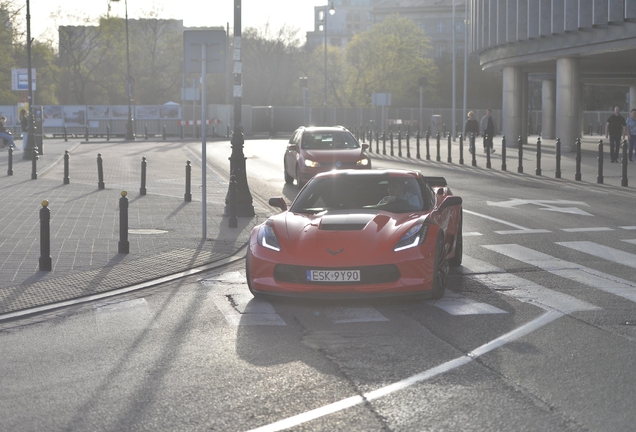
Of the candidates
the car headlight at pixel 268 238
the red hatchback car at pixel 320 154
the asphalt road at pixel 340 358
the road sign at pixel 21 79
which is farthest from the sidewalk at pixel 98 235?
the road sign at pixel 21 79

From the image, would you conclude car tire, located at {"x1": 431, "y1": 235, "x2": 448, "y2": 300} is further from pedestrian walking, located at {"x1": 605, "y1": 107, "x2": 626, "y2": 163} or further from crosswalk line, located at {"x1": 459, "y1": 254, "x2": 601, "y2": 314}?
pedestrian walking, located at {"x1": 605, "y1": 107, "x2": 626, "y2": 163}

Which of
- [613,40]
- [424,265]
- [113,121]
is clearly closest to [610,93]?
[113,121]

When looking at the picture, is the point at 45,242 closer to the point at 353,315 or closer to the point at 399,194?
the point at 399,194

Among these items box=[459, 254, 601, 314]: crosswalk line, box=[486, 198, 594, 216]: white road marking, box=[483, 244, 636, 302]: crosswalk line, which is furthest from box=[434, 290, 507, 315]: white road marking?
box=[486, 198, 594, 216]: white road marking

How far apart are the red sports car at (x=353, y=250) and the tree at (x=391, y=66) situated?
81968 millimetres

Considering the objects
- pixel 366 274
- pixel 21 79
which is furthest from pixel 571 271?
pixel 21 79

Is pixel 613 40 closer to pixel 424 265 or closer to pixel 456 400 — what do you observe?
pixel 424 265

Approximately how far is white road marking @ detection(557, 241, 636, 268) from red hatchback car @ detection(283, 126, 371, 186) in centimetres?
1108

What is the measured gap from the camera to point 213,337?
8.16 metres

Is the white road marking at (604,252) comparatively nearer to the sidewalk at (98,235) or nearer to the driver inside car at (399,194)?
the driver inside car at (399,194)

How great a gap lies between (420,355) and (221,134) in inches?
2468

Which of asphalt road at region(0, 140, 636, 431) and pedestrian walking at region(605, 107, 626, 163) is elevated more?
pedestrian walking at region(605, 107, 626, 163)

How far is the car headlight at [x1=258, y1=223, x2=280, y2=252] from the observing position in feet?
31.8

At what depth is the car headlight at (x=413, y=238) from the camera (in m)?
9.45
